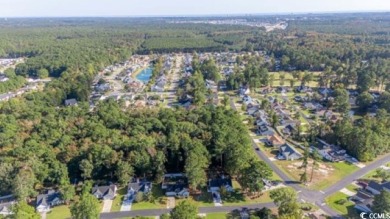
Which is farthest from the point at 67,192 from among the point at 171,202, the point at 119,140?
the point at 119,140

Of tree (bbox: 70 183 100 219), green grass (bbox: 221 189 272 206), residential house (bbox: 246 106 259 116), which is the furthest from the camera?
residential house (bbox: 246 106 259 116)

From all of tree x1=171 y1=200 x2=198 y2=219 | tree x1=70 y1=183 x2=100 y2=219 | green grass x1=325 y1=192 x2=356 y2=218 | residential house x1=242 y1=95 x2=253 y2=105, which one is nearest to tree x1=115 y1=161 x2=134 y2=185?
tree x1=70 y1=183 x2=100 y2=219

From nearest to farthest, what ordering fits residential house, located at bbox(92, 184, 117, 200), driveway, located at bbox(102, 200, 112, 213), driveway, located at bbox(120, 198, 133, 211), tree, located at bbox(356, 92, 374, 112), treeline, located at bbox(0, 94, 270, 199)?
driveway, located at bbox(102, 200, 112, 213)
driveway, located at bbox(120, 198, 133, 211)
residential house, located at bbox(92, 184, 117, 200)
treeline, located at bbox(0, 94, 270, 199)
tree, located at bbox(356, 92, 374, 112)

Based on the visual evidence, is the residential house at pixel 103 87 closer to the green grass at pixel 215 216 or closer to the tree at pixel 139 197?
the tree at pixel 139 197

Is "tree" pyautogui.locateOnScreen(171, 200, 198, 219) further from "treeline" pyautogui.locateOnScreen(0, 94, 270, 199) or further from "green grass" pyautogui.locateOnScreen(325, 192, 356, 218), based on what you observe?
"green grass" pyautogui.locateOnScreen(325, 192, 356, 218)

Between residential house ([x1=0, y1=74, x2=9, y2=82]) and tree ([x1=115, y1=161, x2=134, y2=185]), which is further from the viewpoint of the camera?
residential house ([x1=0, y1=74, x2=9, y2=82])

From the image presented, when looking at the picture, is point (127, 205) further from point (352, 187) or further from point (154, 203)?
point (352, 187)

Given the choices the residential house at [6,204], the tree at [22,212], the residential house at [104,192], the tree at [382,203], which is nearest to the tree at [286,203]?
the tree at [382,203]
